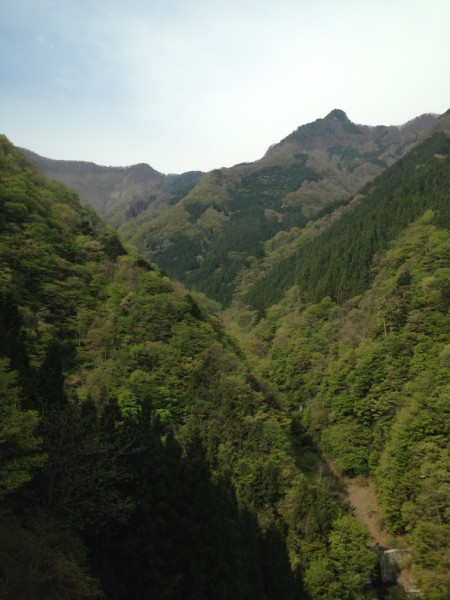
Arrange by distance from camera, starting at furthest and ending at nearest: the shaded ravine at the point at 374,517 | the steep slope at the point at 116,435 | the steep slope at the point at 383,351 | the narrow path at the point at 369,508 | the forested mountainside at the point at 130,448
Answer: the narrow path at the point at 369,508 < the steep slope at the point at 383,351 < the shaded ravine at the point at 374,517 < the forested mountainside at the point at 130,448 < the steep slope at the point at 116,435

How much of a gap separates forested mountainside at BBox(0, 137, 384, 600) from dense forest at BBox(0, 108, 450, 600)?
0.47 ft

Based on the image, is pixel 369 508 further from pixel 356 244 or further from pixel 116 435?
pixel 356 244

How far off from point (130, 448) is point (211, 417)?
2493 centimetres

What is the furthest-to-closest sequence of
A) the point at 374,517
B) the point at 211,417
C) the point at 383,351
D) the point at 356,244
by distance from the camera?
the point at 356,244 < the point at 383,351 < the point at 374,517 < the point at 211,417

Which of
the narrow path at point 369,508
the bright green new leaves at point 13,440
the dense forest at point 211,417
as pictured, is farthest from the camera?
the narrow path at point 369,508

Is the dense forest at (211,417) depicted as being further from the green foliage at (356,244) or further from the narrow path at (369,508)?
the narrow path at (369,508)

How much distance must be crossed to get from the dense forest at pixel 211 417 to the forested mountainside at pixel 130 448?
0.14m

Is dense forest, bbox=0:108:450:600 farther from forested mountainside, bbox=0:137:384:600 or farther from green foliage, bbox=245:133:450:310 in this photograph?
green foliage, bbox=245:133:450:310

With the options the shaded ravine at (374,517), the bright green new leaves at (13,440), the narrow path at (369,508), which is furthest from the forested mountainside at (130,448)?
the narrow path at (369,508)

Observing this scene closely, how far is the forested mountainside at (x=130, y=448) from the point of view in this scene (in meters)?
19.2

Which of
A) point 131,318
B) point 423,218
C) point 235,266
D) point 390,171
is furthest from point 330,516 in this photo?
point 390,171

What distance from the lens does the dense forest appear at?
66.8 ft

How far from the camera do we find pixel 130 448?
25094 millimetres

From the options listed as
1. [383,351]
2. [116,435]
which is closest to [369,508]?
[383,351]
